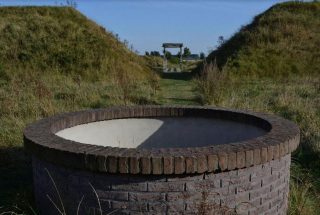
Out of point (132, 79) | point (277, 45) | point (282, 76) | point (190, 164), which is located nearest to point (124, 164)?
point (190, 164)

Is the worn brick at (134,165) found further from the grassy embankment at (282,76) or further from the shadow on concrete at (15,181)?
the grassy embankment at (282,76)

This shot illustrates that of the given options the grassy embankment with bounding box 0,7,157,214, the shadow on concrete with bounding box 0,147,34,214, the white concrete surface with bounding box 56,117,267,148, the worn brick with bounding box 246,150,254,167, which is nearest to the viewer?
the worn brick with bounding box 246,150,254,167

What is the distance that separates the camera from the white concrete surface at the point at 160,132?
536cm

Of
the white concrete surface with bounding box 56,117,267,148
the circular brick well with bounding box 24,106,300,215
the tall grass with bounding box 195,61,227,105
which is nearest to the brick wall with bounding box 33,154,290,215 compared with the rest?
the circular brick well with bounding box 24,106,300,215

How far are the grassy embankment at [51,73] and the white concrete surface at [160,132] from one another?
992 mm

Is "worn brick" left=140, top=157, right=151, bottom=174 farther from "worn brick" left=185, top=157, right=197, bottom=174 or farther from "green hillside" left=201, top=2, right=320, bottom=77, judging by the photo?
"green hillside" left=201, top=2, right=320, bottom=77

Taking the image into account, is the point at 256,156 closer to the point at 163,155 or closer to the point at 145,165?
the point at 163,155

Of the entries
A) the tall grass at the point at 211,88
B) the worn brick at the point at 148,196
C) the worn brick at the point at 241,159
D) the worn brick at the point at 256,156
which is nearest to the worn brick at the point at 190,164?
the worn brick at the point at 148,196

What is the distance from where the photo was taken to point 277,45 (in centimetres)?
2227

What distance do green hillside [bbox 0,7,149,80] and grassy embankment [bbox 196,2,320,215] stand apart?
5.08m

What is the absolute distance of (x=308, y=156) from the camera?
6574 millimetres

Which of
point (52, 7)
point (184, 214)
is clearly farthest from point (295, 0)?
point (184, 214)

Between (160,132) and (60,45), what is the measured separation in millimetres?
15232

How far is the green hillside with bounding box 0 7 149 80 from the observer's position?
1870 cm
